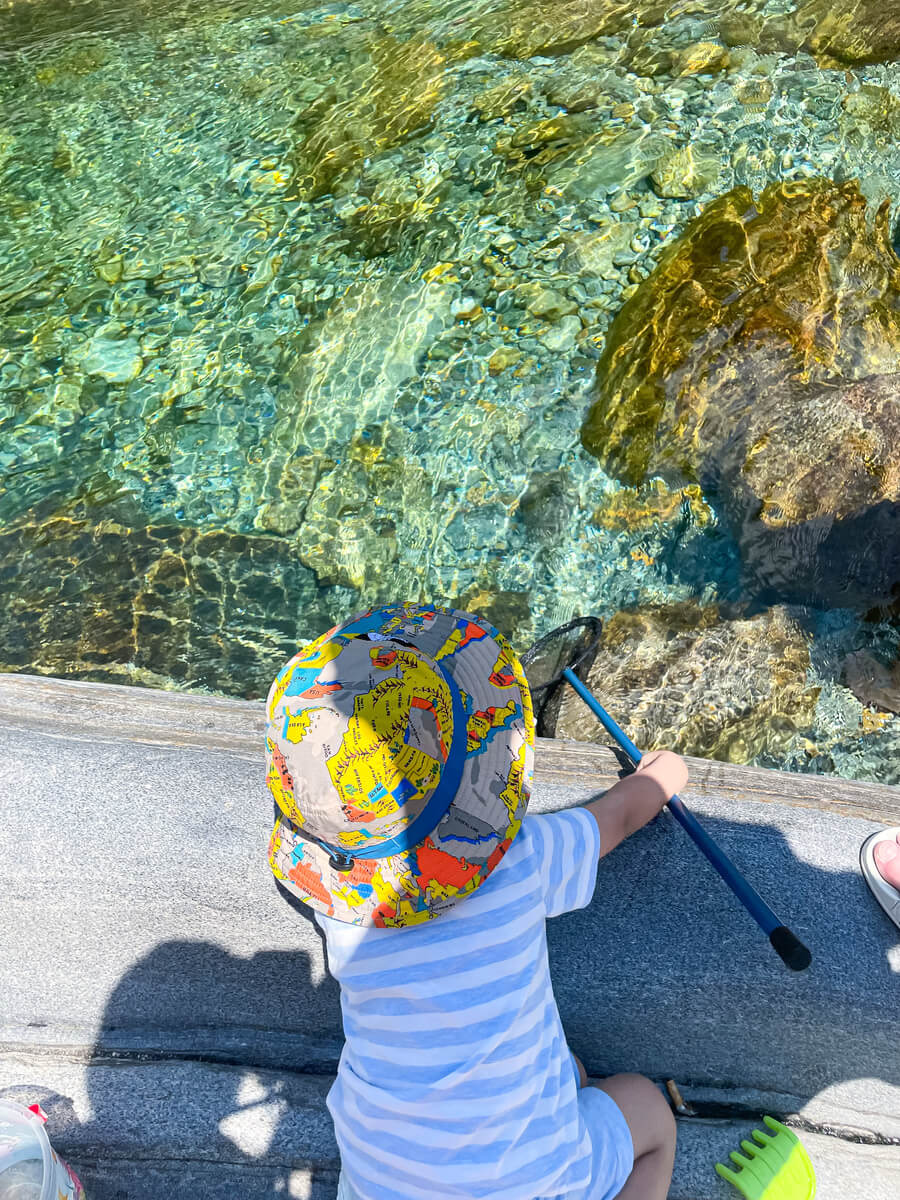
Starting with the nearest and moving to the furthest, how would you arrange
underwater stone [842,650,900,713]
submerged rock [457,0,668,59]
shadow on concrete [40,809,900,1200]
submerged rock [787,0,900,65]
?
shadow on concrete [40,809,900,1200]
underwater stone [842,650,900,713]
submerged rock [787,0,900,65]
submerged rock [457,0,668,59]

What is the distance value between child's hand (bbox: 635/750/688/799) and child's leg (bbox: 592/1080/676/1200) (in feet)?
2.21

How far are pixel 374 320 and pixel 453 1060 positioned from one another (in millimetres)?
3401

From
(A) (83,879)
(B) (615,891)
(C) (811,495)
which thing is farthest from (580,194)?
(A) (83,879)

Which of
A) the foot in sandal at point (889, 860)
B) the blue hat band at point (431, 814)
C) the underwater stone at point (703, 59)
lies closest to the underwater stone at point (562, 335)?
the underwater stone at point (703, 59)

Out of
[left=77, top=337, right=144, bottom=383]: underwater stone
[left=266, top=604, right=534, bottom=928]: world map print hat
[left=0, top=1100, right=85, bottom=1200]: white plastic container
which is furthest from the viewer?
[left=77, top=337, right=144, bottom=383]: underwater stone

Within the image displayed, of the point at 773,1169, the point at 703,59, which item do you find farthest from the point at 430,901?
the point at 703,59

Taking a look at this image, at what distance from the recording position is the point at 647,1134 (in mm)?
1815

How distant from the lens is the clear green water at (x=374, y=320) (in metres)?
3.38

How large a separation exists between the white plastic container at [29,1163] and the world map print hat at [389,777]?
34.3 inches

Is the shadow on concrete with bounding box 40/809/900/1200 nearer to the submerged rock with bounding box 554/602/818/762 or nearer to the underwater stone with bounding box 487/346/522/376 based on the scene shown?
the submerged rock with bounding box 554/602/818/762

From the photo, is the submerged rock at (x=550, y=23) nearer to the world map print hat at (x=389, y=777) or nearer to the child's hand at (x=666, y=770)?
the child's hand at (x=666, y=770)

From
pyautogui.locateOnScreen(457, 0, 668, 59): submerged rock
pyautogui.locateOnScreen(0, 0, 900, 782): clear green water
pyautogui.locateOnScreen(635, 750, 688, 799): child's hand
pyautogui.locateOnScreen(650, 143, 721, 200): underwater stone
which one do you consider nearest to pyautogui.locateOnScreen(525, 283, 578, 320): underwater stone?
pyautogui.locateOnScreen(0, 0, 900, 782): clear green water

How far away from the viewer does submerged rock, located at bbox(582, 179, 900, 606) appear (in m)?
3.16

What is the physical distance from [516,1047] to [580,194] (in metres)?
4.00
